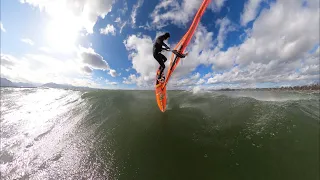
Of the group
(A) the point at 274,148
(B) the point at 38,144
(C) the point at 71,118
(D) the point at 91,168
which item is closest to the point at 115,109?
(C) the point at 71,118

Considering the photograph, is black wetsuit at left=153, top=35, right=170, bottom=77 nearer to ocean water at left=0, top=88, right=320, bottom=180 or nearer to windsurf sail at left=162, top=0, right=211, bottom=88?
windsurf sail at left=162, top=0, right=211, bottom=88

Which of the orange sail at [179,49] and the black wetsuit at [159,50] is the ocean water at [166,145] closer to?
the orange sail at [179,49]

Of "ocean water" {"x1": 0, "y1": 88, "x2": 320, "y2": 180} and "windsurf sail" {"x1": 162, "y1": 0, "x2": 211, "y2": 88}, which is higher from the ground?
"windsurf sail" {"x1": 162, "y1": 0, "x2": 211, "y2": 88}

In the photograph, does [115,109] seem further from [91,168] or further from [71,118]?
[91,168]

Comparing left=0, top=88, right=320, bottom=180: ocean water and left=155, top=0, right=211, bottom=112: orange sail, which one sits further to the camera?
left=155, top=0, right=211, bottom=112: orange sail

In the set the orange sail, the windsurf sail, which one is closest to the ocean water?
the orange sail

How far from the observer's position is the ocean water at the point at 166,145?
6.73m

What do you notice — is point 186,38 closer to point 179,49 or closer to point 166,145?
point 179,49

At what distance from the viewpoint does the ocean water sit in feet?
22.1

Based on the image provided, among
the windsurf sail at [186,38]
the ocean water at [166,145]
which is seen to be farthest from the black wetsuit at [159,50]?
the ocean water at [166,145]

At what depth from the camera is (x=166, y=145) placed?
28.0ft

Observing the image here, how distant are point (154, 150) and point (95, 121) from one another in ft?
23.2

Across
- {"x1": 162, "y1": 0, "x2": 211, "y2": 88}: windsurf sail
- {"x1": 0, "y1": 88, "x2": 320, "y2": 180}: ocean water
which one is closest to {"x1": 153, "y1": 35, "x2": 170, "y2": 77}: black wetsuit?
{"x1": 162, "y1": 0, "x2": 211, "y2": 88}: windsurf sail

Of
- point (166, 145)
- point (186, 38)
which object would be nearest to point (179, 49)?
point (186, 38)
